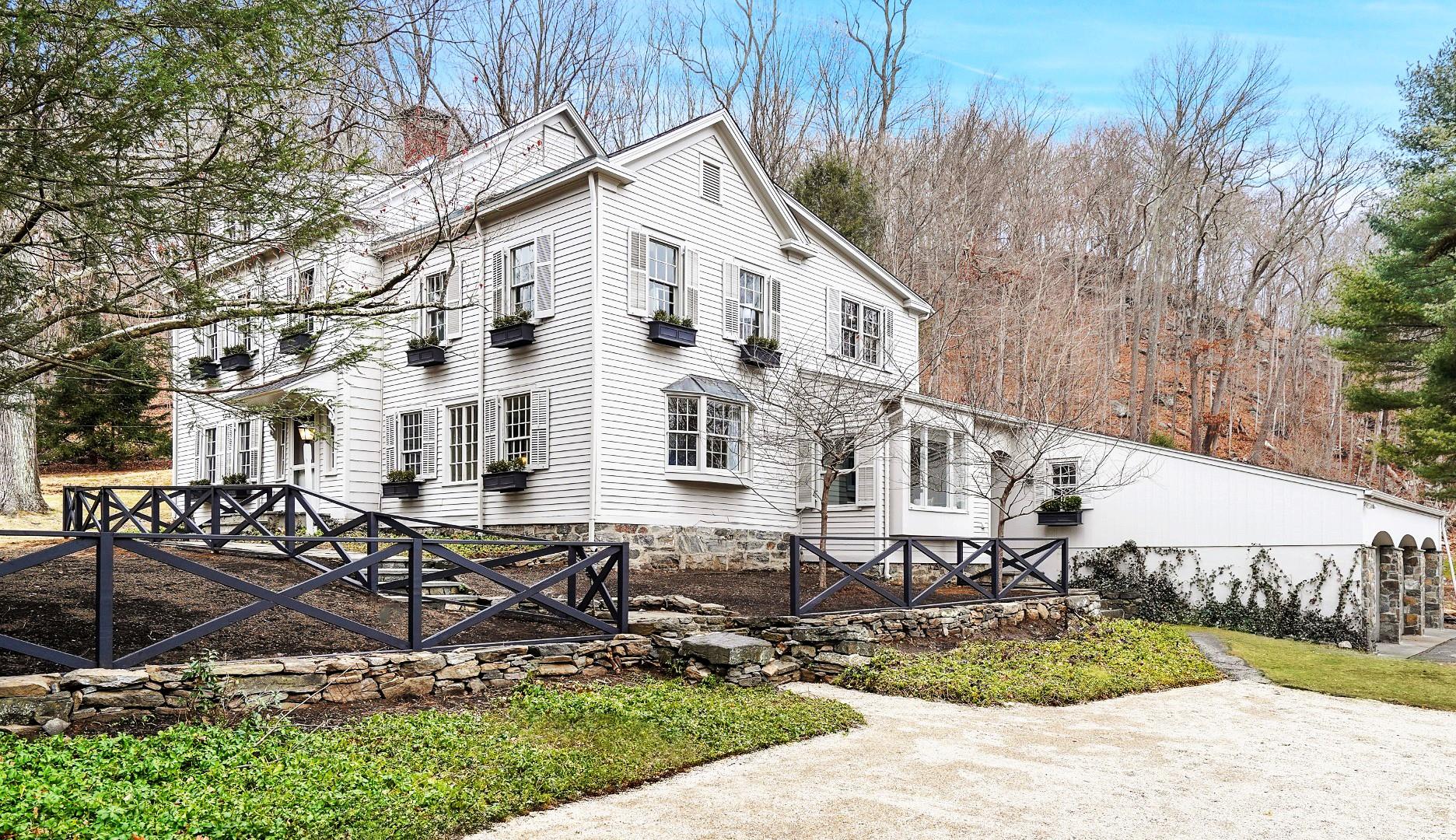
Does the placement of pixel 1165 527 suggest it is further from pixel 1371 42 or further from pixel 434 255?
pixel 434 255

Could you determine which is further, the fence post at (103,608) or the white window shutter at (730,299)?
the white window shutter at (730,299)

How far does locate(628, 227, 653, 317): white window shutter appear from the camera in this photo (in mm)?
15820

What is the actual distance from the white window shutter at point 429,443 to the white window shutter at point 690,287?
15.2 feet

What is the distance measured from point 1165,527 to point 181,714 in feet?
55.0

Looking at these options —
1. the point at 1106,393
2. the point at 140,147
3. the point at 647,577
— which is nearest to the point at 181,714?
the point at 140,147

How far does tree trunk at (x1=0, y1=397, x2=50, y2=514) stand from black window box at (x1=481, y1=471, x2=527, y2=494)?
9.50m

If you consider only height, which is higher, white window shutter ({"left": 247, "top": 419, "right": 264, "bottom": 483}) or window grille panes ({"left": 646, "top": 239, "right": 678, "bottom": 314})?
window grille panes ({"left": 646, "top": 239, "right": 678, "bottom": 314})

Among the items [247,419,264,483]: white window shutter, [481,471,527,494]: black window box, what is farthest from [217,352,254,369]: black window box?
[481,471,527,494]: black window box

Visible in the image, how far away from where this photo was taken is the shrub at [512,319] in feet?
52.1

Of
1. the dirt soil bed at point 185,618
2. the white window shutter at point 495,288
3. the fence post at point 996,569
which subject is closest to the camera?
the dirt soil bed at point 185,618

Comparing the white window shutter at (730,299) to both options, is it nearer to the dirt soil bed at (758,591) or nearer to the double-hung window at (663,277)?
the double-hung window at (663,277)

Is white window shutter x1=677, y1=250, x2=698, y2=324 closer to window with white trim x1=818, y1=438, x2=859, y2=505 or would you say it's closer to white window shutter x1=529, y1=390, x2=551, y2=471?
white window shutter x1=529, y1=390, x2=551, y2=471

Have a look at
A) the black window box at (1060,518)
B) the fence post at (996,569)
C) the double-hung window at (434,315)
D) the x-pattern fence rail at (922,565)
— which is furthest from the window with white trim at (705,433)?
the black window box at (1060,518)

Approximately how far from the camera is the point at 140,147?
5.73 metres
